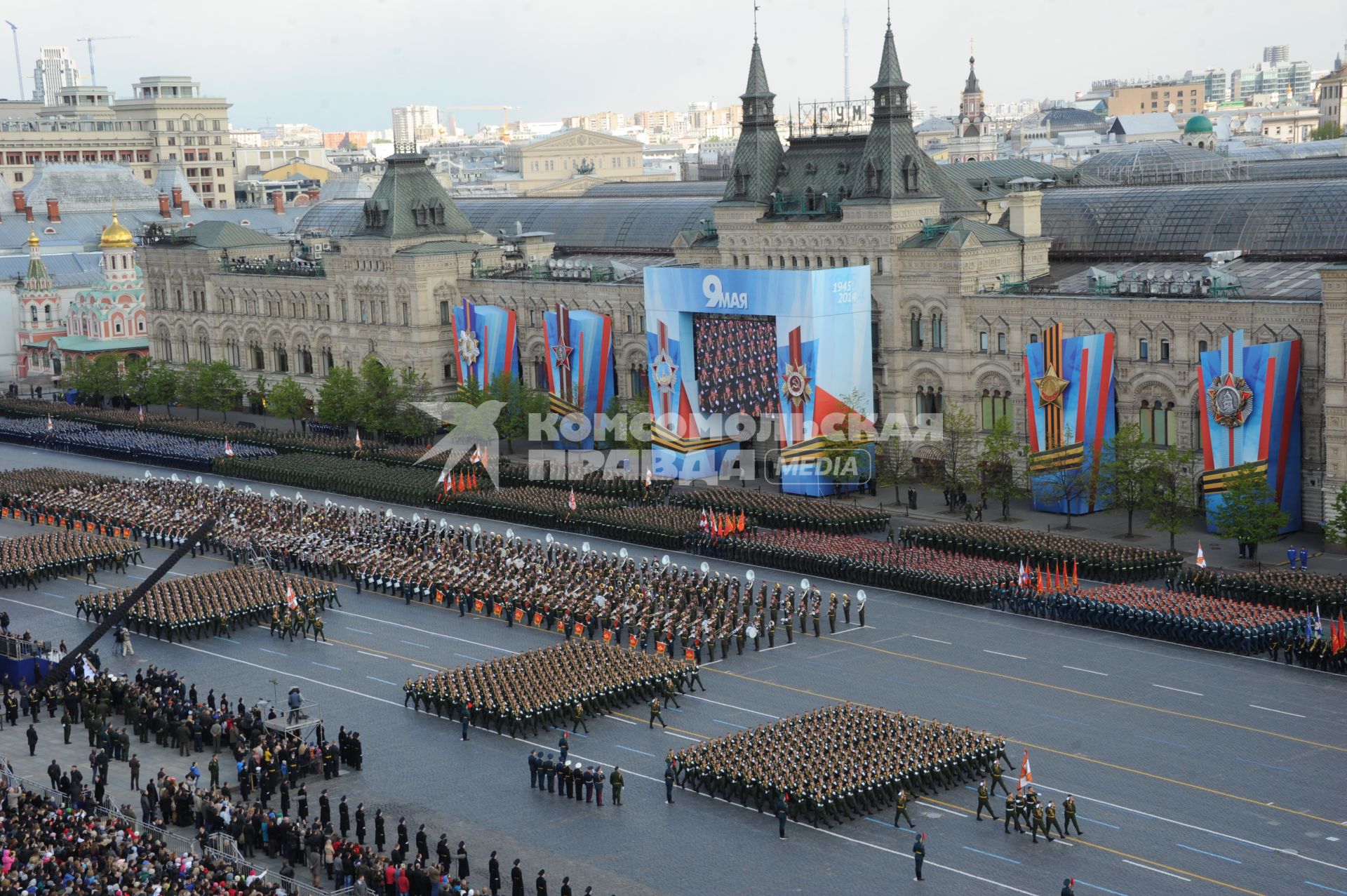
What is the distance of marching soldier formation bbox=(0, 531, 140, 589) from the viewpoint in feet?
224

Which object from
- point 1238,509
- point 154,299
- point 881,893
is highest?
point 154,299

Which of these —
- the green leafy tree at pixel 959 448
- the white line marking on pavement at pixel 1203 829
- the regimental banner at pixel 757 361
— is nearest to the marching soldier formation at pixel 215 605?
the regimental banner at pixel 757 361

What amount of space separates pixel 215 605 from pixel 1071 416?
35316mm

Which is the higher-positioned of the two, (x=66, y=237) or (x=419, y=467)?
(x=66, y=237)

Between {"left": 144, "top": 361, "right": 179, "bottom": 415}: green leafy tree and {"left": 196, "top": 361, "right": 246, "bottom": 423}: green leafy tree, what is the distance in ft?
8.75

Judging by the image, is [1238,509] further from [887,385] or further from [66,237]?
[66,237]

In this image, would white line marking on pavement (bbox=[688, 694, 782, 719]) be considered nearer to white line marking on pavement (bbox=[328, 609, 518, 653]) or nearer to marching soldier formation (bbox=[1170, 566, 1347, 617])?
white line marking on pavement (bbox=[328, 609, 518, 653])

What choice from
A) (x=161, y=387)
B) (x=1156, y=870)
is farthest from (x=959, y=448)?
(x=161, y=387)

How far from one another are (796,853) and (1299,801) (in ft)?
39.1

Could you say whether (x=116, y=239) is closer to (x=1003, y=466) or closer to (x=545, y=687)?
(x=1003, y=466)

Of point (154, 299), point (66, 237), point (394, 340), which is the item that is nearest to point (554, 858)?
point (394, 340)

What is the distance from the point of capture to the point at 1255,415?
212ft

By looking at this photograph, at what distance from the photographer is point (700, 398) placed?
82625 mm

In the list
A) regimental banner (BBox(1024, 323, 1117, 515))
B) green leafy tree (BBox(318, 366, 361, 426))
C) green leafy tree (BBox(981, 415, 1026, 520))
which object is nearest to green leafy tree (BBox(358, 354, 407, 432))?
green leafy tree (BBox(318, 366, 361, 426))
